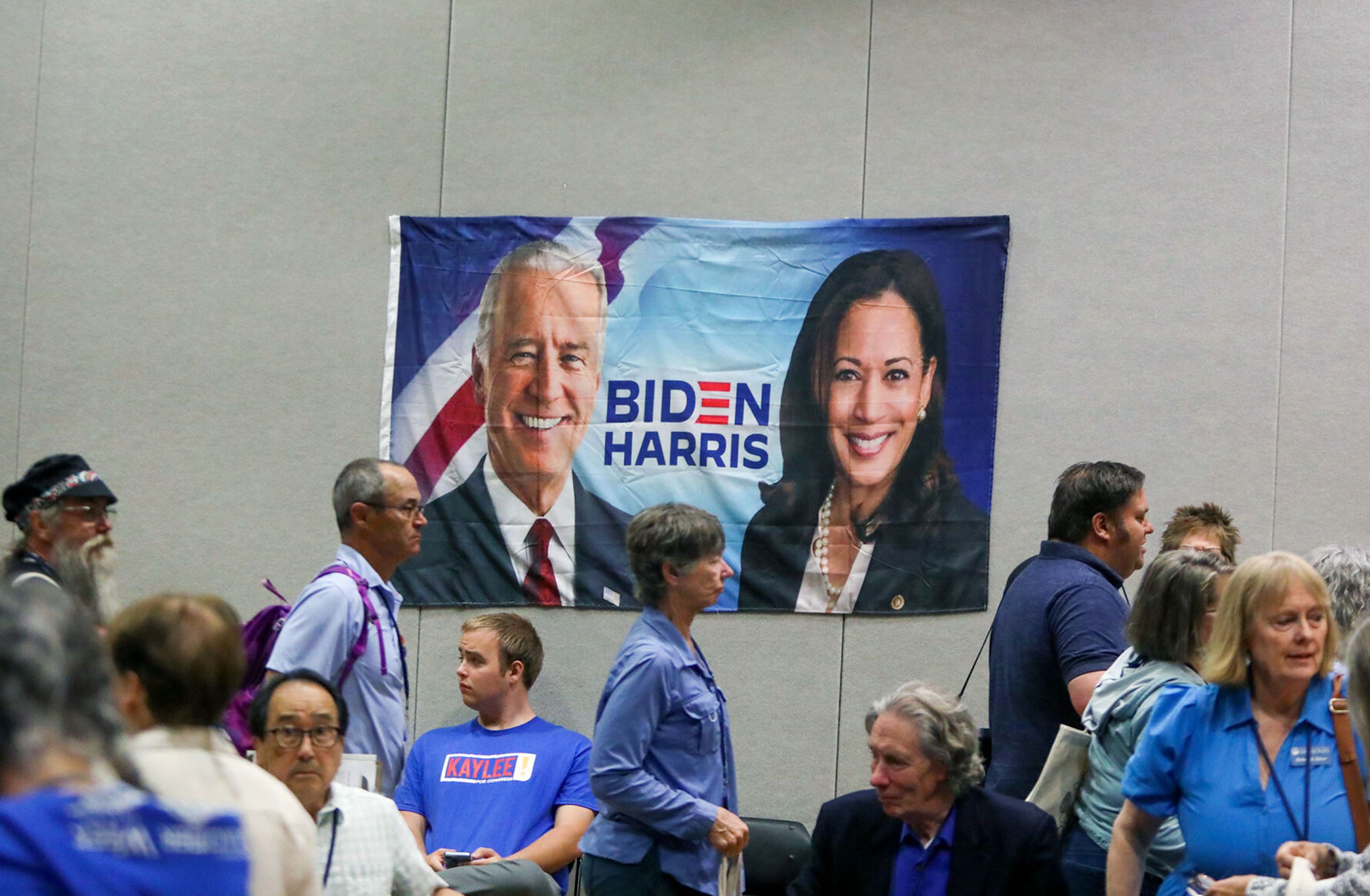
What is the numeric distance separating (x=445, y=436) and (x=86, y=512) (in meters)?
1.57

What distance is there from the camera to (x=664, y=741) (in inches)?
117

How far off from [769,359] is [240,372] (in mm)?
1844

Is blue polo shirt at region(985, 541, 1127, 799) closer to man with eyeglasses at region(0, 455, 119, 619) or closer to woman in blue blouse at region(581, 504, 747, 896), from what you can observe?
woman in blue blouse at region(581, 504, 747, 896)

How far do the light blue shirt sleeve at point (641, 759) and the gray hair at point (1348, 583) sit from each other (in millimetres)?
1384

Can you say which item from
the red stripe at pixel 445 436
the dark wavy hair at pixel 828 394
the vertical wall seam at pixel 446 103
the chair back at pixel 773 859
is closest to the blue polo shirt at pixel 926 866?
the chair back at pixel 773 859

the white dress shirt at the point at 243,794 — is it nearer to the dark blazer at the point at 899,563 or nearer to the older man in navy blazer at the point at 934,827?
the older man in navy blazer at the point at 934,827

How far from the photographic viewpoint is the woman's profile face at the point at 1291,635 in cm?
233

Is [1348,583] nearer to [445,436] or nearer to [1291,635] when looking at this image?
[1291,635]

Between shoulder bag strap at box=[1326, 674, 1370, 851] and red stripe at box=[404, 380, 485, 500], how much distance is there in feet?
9.91

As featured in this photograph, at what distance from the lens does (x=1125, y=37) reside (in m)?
4.56

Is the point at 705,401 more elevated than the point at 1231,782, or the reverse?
the point at 705,401

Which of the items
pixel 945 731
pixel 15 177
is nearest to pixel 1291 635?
pixel 945 731

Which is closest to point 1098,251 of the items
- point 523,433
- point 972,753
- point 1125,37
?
point 1125,37

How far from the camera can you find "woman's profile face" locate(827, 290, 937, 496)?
450 cm
